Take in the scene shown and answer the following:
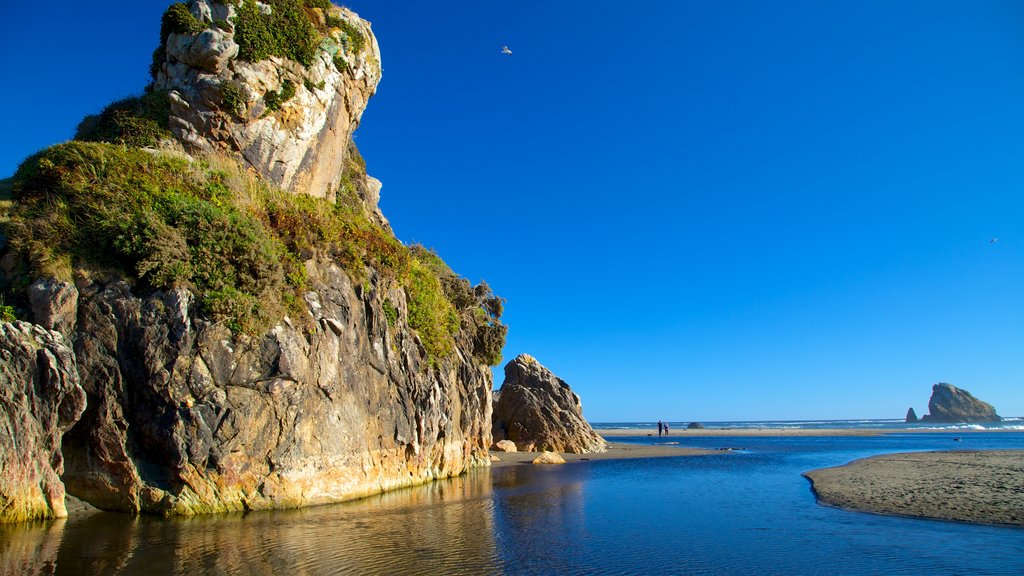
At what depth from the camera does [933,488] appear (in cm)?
2098

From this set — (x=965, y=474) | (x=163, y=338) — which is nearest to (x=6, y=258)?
(x=163, y=338)

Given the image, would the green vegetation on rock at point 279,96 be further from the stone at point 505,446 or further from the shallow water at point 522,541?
the stone at point 505,446

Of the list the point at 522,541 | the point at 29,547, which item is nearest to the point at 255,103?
the point at 29,547

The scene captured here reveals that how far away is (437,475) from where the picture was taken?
2588cm

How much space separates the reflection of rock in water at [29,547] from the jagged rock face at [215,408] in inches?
72.9

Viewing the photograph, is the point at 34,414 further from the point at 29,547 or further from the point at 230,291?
the point at 230,291

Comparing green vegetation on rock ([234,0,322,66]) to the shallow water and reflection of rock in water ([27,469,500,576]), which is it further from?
the shallow water

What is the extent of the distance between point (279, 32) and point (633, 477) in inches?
1109

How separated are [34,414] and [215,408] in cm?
400

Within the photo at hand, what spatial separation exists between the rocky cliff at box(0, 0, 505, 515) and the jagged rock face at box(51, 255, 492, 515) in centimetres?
5

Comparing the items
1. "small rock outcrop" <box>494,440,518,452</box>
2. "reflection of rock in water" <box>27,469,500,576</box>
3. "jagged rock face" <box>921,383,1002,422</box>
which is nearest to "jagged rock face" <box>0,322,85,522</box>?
"reflection of rock in water" <box>27,469,500,576</box>

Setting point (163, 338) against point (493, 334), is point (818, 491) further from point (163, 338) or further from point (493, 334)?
point (163, 338)

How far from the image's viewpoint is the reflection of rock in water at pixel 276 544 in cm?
1056

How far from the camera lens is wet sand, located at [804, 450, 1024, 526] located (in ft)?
53.5
